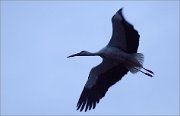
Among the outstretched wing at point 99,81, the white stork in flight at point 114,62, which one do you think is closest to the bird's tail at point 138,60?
the white stork in flight at point 114,62

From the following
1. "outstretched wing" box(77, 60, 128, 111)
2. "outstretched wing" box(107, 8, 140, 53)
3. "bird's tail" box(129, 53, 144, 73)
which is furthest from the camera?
"outstretched wing" box(77, 60, 128, 111)

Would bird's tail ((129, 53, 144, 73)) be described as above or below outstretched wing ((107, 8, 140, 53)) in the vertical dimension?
below

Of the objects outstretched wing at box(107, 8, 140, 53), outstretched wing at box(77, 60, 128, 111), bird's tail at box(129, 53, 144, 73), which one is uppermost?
outstretched wing at box(107, 8, 140, 53)

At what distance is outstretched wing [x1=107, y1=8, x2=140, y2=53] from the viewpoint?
1516 centimetres

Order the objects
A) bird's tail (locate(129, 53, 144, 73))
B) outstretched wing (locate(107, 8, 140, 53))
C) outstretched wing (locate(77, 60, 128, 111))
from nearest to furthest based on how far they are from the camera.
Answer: outstretched wing (locate(107, 8, 140, 53))
bird's tail (locate(129, 53, 144, 73))
outstretched wing (locate(77, 60, 128, 111))

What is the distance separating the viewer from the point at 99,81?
648 inches

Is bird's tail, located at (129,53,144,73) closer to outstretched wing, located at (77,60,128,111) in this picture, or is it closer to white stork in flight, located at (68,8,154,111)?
white stork in flight, located at (68,8,154,111)

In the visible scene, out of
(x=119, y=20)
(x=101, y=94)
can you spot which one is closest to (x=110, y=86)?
(x=101, y=94)

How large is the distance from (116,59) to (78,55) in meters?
1.48

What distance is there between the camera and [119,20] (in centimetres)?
1521

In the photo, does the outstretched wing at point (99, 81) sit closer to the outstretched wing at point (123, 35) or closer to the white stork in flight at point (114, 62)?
the white stork in flight at point (114, 62)

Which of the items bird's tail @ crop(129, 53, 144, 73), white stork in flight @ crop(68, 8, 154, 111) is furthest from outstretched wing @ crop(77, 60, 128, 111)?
bird's tail @ crop(129, 53, 144, 73)

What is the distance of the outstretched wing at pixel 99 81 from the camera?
16.2 metres

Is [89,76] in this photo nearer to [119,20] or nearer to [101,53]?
[101,53]
